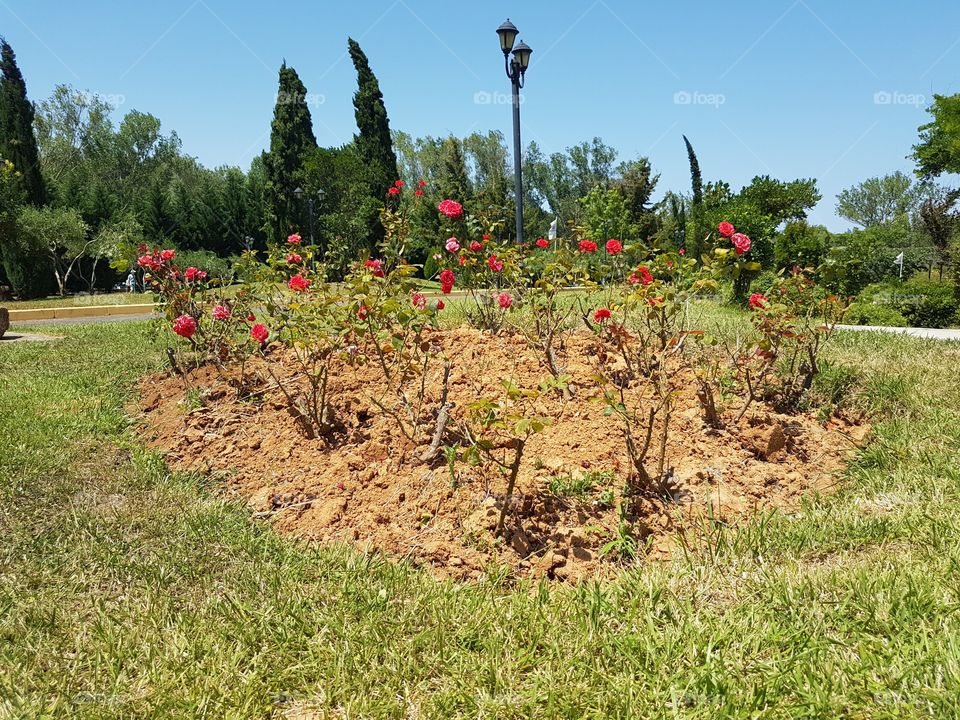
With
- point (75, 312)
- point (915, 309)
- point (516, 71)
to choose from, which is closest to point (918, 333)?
point (915, 309)

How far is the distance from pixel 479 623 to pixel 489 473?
0.96 meters

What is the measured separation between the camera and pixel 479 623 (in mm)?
2037

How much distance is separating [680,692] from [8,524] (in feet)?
9.70

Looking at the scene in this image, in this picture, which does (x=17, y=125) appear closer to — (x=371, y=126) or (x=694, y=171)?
(x=371, y=126)

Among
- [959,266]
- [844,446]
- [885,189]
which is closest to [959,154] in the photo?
[959,266]

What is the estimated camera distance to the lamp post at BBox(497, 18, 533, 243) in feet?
27.6

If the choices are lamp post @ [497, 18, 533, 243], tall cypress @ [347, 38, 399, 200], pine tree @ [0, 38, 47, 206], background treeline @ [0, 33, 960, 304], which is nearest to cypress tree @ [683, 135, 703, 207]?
background treeline @ [0, 33, 960, 304]

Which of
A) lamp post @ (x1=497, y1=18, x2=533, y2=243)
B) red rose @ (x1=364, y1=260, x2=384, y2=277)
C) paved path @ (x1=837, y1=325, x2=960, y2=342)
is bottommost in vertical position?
paved path @ (x1=837, y1=325, x2=960, y2=342)

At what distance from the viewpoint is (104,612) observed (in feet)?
7.20

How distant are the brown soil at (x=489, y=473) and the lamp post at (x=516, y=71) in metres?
4.88

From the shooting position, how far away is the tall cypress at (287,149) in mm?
25672

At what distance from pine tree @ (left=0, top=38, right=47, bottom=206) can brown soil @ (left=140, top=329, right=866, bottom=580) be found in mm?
24399

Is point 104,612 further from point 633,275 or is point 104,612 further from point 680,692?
point 633,275

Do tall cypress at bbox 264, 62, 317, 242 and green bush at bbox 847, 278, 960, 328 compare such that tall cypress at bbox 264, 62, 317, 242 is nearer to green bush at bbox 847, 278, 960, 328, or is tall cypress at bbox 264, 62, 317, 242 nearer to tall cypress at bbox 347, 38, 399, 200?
tall cypress at bbox 347, 38, 399, 200
